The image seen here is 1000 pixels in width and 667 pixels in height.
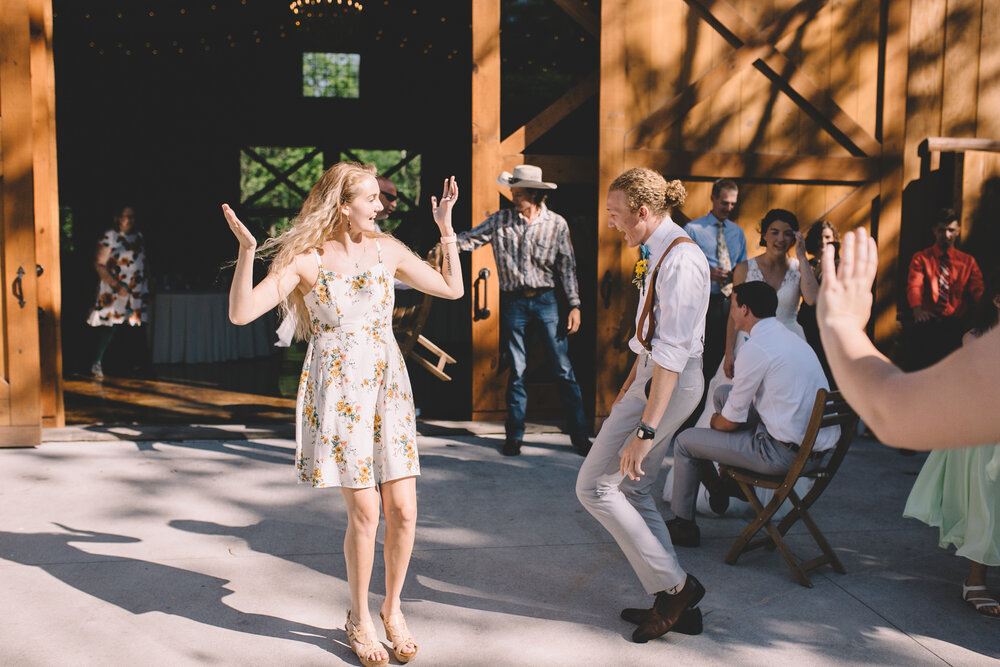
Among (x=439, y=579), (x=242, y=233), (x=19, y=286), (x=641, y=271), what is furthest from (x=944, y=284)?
(x=19, y=286)

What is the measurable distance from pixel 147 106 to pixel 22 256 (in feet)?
36.1

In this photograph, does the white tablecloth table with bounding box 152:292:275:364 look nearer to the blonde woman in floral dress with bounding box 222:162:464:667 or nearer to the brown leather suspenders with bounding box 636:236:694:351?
the blonde woman in floral dress with bounding box 222:162:464:667

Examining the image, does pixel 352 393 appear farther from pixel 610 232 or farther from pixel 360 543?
pixel 610 232

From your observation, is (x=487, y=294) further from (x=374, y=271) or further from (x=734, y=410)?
(x=374, y=271)

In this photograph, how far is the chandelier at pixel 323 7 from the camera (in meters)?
12.4

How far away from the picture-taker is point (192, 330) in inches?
432

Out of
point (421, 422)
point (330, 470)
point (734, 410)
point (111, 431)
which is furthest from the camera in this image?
point (421, 422)

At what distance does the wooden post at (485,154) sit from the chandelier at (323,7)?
6.05m

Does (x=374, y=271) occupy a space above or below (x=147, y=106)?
below

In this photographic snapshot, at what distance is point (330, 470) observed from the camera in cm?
331

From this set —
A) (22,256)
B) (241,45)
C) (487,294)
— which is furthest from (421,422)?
(241,45)

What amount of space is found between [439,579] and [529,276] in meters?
2.76

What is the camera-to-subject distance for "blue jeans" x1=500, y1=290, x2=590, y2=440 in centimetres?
647

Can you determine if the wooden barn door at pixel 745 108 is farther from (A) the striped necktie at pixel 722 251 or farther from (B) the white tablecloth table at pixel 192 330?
(B) the white tablecloth table at pixel 192 330
